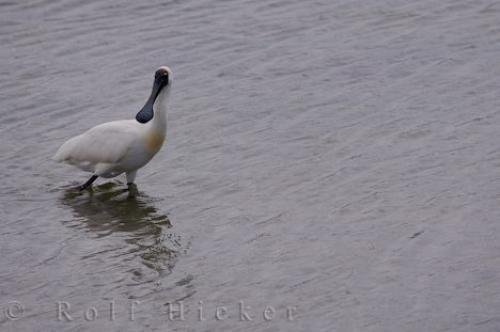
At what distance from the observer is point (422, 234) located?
8.84 meters

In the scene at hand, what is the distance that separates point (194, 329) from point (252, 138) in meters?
4.01

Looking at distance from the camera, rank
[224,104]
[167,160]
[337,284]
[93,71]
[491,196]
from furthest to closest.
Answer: [93,71]
[224,104]
[167,160]
[491,196]
[337,284]

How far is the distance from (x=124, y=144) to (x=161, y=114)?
1.54ft

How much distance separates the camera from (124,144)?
10273 millimetres

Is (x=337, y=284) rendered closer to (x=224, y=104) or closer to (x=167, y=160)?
(x=167, y=160)

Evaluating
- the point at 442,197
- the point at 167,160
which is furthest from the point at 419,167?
the point at 167,160

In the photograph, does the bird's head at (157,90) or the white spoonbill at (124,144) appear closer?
the white spoonbill at (124,144)

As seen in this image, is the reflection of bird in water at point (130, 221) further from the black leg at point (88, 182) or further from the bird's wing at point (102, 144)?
the bird's wing at point (102, 144)

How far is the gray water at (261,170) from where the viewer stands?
790 centimetres

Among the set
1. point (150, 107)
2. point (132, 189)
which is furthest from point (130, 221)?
point (150, 107)

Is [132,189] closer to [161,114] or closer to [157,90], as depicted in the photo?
[161,114]

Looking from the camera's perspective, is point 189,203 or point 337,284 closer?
point 337,284

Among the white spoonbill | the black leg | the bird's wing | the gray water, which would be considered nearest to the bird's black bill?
the white spoonbill

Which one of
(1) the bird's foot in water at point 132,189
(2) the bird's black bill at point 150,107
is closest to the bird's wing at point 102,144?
(2) the bird's black bill at point 150,107
